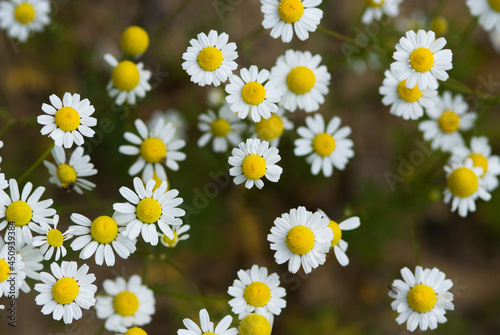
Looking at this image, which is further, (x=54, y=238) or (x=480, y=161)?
(x=480, y=161)

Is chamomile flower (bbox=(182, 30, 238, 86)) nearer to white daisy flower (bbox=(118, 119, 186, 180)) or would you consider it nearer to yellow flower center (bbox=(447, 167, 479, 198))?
white daisy flower (bbox=(118, 119, 186, 180))

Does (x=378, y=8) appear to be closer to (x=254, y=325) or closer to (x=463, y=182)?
(x=463, y=182)

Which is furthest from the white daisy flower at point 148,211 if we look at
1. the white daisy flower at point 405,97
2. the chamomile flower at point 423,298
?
the white daisy flower at point 405,97

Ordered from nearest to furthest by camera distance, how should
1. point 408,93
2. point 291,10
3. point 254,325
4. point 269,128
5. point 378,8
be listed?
1. point 254,325
2. point 291,10
3. point 269,128
4. point 408,93
5. point 378,8

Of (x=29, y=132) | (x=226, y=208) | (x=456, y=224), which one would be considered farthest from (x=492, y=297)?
(x=29, y=132)

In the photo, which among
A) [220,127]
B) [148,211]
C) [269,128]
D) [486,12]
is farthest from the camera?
[486,12]

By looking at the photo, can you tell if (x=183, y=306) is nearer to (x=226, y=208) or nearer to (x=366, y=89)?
(x=226, y=208)

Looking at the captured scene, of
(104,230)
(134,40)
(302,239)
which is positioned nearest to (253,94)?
(302,239)

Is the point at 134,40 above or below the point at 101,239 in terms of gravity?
above
